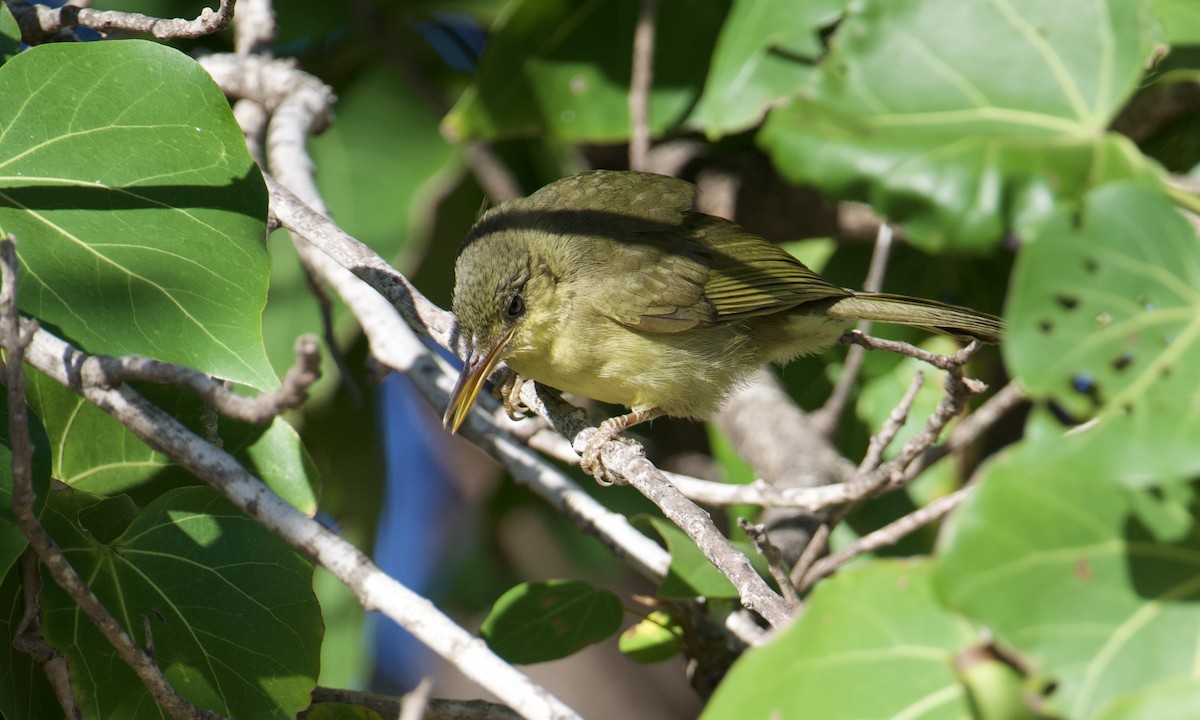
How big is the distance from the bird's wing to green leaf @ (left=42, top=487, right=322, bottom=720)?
1.79 m

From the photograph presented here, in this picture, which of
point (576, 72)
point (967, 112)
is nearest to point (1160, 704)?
point (967, 112)

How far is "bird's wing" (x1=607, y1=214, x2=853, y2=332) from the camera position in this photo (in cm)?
385

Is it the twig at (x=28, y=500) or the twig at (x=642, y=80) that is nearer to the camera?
the twig at (x=28, y=500)

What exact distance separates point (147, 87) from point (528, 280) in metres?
1.64

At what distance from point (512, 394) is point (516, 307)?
0.29 meters

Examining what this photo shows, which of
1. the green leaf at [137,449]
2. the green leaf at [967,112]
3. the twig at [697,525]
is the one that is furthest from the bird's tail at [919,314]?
the green leaf at [137,449]

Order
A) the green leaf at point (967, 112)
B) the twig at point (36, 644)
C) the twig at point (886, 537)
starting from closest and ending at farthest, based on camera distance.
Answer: the green leaf at point (967, 112)
the twig at point (36, 644)
the twig at point (886, 537)

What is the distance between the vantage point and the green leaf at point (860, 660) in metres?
1.44

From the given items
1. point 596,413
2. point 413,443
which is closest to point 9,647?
point 596,413

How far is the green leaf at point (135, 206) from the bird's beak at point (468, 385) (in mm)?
787

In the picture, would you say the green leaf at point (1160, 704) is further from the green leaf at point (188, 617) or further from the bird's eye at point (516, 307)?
the bird's eye at point (516, 307)

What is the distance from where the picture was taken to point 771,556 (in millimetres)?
2510

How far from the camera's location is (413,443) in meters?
6.93

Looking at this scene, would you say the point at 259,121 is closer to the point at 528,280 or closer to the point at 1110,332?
the point at 528,280
